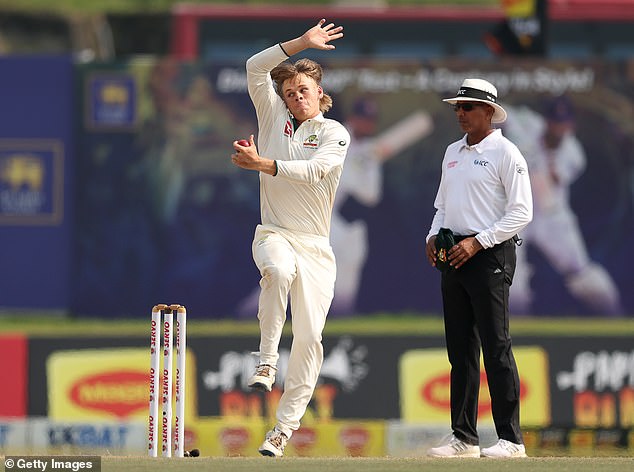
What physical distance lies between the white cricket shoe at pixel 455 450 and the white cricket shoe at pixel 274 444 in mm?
730

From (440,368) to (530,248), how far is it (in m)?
3.72

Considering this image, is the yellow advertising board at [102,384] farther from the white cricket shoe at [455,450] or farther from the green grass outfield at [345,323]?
the white cricket shoe at [455,450]

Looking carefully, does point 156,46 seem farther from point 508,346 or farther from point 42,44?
point 508,346

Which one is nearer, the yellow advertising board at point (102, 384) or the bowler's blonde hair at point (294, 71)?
the bowler's blonde hair at point (294, 71)

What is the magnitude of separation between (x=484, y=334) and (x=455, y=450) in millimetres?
590

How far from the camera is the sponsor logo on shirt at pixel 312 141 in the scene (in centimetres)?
788

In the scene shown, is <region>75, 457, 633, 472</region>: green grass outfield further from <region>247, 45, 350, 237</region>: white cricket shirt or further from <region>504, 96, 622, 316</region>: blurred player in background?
<region>504, 96, 622, 316</region>: blurred player in background

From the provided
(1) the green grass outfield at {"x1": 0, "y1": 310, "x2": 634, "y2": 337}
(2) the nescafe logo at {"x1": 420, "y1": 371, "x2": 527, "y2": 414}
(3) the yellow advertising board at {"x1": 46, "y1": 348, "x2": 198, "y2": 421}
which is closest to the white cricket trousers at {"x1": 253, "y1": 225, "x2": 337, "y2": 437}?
(3) the yellow advertising board at {"x1": 46, "y1": 348, "x2": 198, "y2": 421}

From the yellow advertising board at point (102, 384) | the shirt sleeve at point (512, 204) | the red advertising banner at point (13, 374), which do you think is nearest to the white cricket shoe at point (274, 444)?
the shirt sleeve at point (512, 204)

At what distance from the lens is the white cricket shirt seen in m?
7.85

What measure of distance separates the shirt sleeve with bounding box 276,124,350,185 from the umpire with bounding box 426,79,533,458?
54cm

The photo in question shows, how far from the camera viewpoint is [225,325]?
48.7 feet

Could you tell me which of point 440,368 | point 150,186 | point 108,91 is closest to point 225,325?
point 150,186

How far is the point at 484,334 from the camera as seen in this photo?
25.3ft
